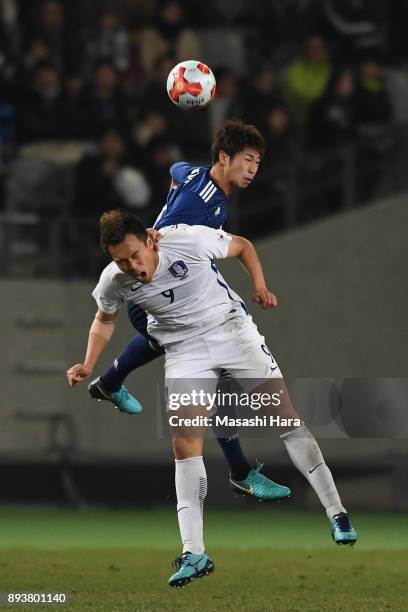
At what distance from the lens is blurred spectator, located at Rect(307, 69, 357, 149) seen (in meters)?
15.0

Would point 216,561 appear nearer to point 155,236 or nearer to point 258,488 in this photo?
point 258,488

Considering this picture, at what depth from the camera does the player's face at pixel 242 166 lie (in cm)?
875

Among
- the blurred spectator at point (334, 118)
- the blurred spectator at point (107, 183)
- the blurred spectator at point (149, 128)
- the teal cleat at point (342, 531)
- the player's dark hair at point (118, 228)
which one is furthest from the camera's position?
the blurred spectator at point (334, 118)

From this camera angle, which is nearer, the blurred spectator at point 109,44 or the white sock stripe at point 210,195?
the white sock stripe at point 210,195

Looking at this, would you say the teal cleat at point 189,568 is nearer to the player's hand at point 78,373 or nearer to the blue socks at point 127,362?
the player's hand at point 78,373

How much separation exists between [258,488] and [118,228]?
1.69 m

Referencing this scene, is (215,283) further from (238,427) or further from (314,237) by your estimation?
(314,237)

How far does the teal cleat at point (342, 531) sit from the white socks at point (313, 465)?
5cm

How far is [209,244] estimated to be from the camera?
845 cm

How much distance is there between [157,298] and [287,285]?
667cm

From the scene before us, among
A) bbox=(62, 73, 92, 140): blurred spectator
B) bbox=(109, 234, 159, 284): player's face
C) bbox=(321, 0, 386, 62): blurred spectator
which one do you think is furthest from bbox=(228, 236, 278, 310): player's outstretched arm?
bbox=(321, 0, 386, 62): blurred spectator

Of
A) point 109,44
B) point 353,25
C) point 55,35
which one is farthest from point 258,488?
point 353,25

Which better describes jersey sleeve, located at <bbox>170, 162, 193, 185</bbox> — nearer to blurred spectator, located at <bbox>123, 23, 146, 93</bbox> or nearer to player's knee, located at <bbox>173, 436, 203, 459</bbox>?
player's knee, located at <bbox>173, 436, 203, 459</bbox>

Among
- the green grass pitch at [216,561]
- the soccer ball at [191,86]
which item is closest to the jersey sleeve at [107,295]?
the soccer ball at [191,86]
